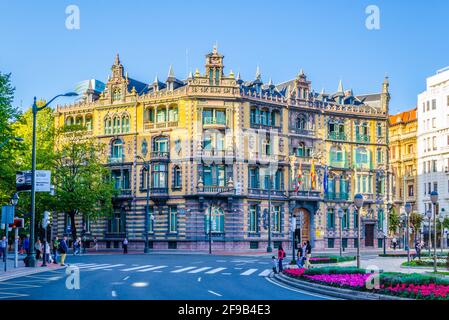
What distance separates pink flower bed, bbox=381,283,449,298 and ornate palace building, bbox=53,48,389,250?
45.3 metres

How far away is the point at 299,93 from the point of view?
77.7 metres

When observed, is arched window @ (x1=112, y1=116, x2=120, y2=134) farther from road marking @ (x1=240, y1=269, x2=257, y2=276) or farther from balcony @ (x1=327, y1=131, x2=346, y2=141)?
road marking @ (x1=240, y1=269, x2=257, y2=276)

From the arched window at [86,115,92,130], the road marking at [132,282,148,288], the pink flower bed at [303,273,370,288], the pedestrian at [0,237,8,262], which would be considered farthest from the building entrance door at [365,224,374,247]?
the road marking at [132,282,148,288]

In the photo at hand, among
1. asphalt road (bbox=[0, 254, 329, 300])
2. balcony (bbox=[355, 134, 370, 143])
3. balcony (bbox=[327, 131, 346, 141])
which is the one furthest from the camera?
balcony (bbox=[355, 134, 370, 143])

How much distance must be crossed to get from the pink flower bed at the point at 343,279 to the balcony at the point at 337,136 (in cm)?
5113

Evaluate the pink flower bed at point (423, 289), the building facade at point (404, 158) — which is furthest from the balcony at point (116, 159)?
the pink flower bed at point (423, 289)

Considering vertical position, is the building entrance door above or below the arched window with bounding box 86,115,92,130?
below

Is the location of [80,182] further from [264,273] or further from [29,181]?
[264,273]

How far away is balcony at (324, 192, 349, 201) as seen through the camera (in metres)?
79.1

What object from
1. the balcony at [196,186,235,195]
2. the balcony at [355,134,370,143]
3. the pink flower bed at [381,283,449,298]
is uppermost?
the balcony at [355,134,370,143]

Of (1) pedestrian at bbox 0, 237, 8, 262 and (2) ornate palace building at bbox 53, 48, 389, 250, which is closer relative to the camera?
(1) pedestrian at bbox 0, 237, 8, 262

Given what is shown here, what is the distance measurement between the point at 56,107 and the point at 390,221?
44.8m
